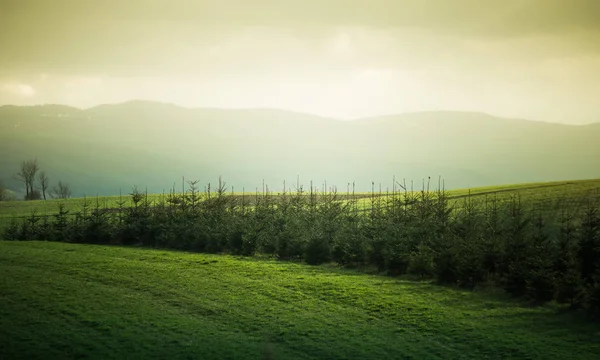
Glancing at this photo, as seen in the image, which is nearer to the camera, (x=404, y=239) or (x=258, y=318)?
(x=258, y=318)

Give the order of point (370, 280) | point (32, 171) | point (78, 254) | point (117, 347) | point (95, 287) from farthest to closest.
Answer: point (32, 171)
point (78, 254)
point (370, 280)
point (95, 287)
point (117, 347)

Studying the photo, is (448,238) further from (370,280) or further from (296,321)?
(296,321)

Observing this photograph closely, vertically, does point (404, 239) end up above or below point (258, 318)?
above

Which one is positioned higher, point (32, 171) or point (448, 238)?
point (32, 171)

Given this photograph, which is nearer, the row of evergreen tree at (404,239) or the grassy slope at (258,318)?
the grassy slope at (258,318)

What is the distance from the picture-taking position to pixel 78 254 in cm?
3250

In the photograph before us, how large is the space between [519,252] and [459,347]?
9.01 m

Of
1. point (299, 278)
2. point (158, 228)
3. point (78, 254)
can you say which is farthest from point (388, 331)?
point (158, 228)

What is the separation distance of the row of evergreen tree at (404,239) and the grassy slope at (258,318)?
146 cm

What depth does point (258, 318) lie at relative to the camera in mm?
19188

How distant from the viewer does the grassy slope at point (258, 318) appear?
16.2 metres

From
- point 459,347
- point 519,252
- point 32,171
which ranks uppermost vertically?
point 32,171

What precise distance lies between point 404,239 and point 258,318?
39.9 feet

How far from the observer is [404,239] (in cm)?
2855
